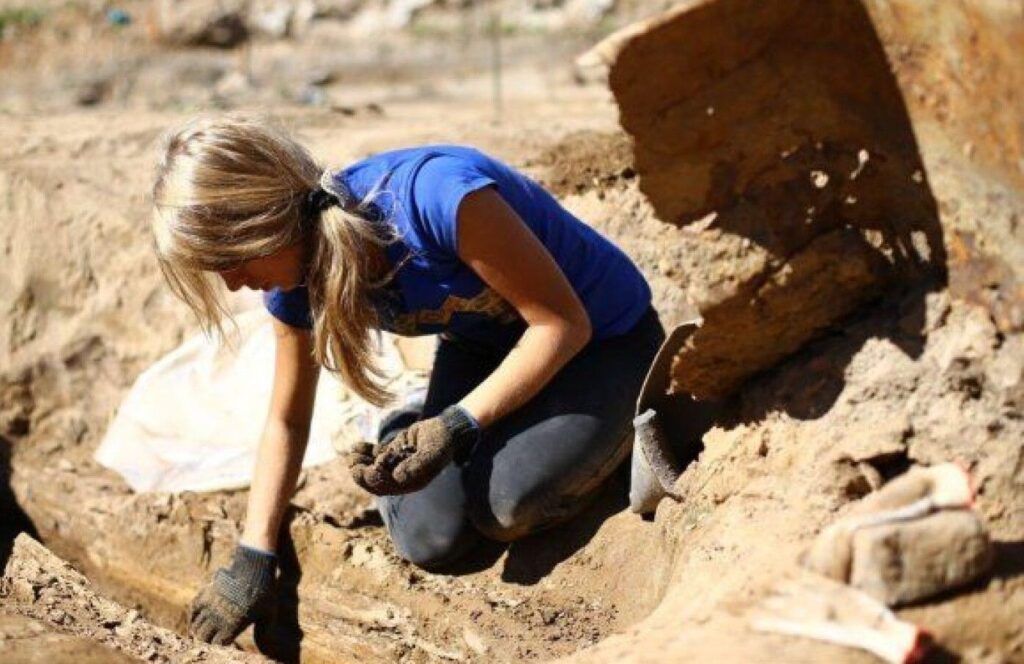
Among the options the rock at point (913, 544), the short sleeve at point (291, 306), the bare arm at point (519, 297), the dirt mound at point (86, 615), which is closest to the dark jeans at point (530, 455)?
the bare arm at point (519, 297)

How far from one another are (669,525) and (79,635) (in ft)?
3.62

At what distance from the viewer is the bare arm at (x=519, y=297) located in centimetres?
269

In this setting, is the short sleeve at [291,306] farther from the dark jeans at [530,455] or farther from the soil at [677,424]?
the soil at [677,424]

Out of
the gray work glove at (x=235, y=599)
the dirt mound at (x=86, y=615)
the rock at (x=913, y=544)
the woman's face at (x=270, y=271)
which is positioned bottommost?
the gray work glove at (x=235, y=599)

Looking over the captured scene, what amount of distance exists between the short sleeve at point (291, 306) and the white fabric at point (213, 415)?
634mm

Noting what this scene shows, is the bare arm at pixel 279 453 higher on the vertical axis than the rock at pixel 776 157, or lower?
lower

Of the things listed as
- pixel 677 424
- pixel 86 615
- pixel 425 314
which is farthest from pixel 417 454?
pixel 86 615

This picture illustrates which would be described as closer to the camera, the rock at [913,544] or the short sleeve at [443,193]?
the rock at [913,544]

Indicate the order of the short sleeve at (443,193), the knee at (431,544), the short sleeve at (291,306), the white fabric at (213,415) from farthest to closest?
the white fabric at (213,415) < the knee at (431,544) < the short sleeve at (291,306) < the short sleeve at (443,193)

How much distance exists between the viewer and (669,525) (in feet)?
9.01

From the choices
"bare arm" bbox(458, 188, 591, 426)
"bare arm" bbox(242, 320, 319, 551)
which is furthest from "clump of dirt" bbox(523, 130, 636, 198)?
"bare arm" bbox(242, 320, 319, 551)

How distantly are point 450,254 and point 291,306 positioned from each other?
0.36 metres

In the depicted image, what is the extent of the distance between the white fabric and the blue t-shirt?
25.1 inches

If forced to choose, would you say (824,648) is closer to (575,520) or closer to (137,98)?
(575,520)
